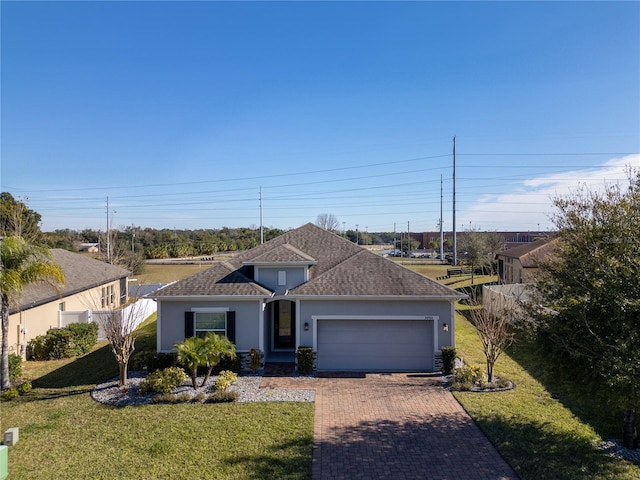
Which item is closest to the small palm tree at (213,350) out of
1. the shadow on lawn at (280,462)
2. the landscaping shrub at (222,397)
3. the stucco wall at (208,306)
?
the landscaping shrub at (222,397)

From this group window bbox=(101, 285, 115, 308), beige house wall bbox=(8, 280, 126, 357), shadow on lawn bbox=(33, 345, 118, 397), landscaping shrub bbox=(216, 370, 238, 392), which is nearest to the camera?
landscaping shrub bbox=(216, 370, 238, 392)

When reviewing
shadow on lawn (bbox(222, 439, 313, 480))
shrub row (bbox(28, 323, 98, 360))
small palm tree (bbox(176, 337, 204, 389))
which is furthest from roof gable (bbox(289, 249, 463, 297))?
shrub row (bbox(28, 323, 98, 360))

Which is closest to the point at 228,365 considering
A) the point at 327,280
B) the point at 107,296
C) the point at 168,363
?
the point at 168,363

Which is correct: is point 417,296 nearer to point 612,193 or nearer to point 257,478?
point 612,193

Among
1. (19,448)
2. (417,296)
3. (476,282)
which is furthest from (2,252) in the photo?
(476,282)

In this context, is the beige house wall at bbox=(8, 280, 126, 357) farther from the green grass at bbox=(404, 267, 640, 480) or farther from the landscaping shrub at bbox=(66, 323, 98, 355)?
the green grass at bbox=(404, 267, 640, 480)
